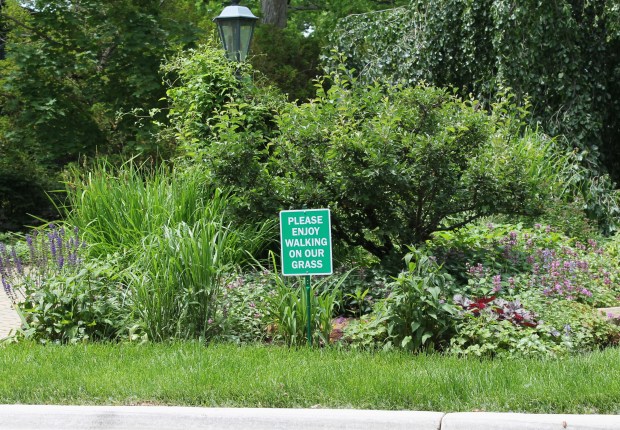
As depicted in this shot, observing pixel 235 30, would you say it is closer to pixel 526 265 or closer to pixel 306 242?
pixel 306 242

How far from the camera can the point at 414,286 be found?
659 centimetres

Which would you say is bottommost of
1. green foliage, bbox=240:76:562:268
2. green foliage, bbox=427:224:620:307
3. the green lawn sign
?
green foliage, bbox=427:224:620:307

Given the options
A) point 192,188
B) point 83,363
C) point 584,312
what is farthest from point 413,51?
point 83,363

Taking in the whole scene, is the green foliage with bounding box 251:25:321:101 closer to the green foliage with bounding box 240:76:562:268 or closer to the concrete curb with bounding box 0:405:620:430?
the green foliage with bounding box 240:76:562:268

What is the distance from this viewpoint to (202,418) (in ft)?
16.5

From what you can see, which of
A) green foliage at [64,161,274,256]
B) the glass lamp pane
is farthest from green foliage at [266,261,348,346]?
the glass lamp pane

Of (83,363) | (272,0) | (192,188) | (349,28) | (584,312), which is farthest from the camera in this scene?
(272,0)

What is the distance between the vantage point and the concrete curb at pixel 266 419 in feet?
15.5

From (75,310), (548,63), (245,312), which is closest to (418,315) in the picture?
(245,312)

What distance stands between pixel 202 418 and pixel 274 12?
20.7 meters

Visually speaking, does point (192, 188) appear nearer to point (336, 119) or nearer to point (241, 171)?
point (241, 171)

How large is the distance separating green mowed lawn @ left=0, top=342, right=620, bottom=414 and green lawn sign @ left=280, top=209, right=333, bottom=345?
2.29 ft

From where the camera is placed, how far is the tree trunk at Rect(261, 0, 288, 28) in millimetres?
24503

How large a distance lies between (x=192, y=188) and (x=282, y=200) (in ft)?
3.68
